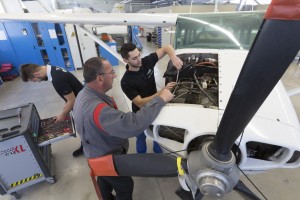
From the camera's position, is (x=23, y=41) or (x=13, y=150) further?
(x=23, y=41)

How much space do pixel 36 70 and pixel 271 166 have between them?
2800 mm

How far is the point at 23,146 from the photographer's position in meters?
2.06

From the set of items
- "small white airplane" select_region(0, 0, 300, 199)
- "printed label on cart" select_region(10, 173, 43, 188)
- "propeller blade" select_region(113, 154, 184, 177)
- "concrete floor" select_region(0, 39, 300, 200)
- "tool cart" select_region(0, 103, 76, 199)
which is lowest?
"concrete floor" select_region(0, 39, 300, 200)

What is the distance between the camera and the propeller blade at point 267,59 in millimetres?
432

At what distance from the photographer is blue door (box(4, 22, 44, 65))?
6547 millimetres

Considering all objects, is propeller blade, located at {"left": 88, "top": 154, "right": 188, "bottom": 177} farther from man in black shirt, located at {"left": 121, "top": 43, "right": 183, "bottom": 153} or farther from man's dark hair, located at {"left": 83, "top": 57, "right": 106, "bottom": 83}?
man in black shirt, located at {"left": 121, "top": 43, "right": 183, "bottom": 153}

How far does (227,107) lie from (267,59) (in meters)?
0.24

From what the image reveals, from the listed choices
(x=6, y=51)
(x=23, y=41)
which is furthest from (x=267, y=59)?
(x=6, y=51)

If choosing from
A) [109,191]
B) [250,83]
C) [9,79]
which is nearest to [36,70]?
[109,191]

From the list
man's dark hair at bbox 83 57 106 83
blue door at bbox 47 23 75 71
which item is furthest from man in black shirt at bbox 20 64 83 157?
blue door at bbox 47 23 75 71

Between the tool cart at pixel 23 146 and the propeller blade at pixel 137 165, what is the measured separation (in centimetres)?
136

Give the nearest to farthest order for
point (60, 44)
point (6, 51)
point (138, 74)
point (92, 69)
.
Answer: point (92, 69) < point (138, 74) < point (6, 51) < point (60, 44)

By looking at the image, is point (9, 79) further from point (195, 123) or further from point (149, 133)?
point (195, 123)

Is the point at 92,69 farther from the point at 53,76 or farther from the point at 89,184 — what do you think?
the point at 89,184
